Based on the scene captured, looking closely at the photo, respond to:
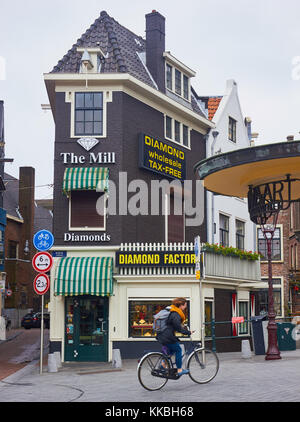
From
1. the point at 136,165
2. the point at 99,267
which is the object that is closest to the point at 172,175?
the point at 136,165

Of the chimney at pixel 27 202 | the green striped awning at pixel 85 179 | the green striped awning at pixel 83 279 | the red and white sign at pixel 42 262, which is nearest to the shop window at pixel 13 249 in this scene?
the chimney at pixel 27 202

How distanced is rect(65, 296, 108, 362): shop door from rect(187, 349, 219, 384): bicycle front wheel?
31.0 ft

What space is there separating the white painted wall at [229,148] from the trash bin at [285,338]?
6.74 meters

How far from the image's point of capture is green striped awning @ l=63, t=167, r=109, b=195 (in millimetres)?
22047

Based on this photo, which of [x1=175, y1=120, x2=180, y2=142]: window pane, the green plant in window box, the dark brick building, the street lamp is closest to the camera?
the street lamp

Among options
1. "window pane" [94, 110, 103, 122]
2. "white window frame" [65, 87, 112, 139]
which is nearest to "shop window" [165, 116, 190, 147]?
"white window frame" [65, 87, 112, 139]

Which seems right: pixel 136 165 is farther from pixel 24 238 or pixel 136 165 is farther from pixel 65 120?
pixel 24 238

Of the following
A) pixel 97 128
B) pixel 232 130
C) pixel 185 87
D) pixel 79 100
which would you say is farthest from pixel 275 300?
pixel 79 100

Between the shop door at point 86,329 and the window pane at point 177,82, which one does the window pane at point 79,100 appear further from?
the shop door at point 86,329

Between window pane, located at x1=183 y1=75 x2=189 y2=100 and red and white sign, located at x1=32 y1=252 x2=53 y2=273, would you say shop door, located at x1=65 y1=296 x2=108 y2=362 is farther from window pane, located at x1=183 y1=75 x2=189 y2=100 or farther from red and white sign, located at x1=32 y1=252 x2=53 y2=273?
window pane, located at x1=183 y1=75 x2=189 y2=100

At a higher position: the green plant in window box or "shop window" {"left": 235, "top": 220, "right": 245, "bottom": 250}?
"shop window" {"left": 235, "top": 220, "right": 245, "bottom": 250}

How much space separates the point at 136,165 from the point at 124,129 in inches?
59.5
